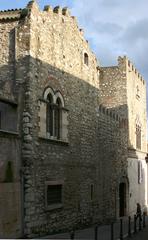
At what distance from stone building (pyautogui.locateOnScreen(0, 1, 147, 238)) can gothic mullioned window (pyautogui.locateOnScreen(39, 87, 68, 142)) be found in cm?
4

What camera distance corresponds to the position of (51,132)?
64.1ft

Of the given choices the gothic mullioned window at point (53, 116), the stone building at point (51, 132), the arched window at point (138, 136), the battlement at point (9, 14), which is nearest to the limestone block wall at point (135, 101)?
the arched window at point (138, 136)

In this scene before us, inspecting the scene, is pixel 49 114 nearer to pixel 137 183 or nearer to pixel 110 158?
pixel 110 158

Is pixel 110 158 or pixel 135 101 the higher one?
pixel 135 101

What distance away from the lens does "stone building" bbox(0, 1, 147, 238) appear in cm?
1686

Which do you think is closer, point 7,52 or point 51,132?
point 7,52

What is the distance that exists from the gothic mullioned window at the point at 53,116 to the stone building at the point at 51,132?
0.13 ft

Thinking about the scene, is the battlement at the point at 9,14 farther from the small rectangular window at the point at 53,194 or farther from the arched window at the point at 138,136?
the arched window at the point at 138,136

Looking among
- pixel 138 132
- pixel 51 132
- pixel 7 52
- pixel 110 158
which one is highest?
pixel 7 52

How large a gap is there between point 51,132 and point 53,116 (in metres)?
0.66

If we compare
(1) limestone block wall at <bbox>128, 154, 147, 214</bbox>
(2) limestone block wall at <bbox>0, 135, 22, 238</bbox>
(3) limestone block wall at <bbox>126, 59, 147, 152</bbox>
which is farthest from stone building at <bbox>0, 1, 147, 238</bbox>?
(3) limestone block wall at <bbox>126, 59, 147, 152</bbox>

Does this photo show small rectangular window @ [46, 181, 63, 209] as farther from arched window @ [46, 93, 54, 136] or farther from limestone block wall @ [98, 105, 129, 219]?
limestone block wall @ [98, 105, 129, 219]

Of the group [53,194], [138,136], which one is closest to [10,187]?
[53,194]

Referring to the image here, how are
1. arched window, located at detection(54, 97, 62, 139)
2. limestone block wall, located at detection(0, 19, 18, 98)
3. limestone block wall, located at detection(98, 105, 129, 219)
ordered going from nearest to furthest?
limestone block wall, located at detection(0, 19, 18, 98), arched window, located at detection(54, 97, 62, 139), limestone block wall, located at detection(98, 105, 129, 219)
